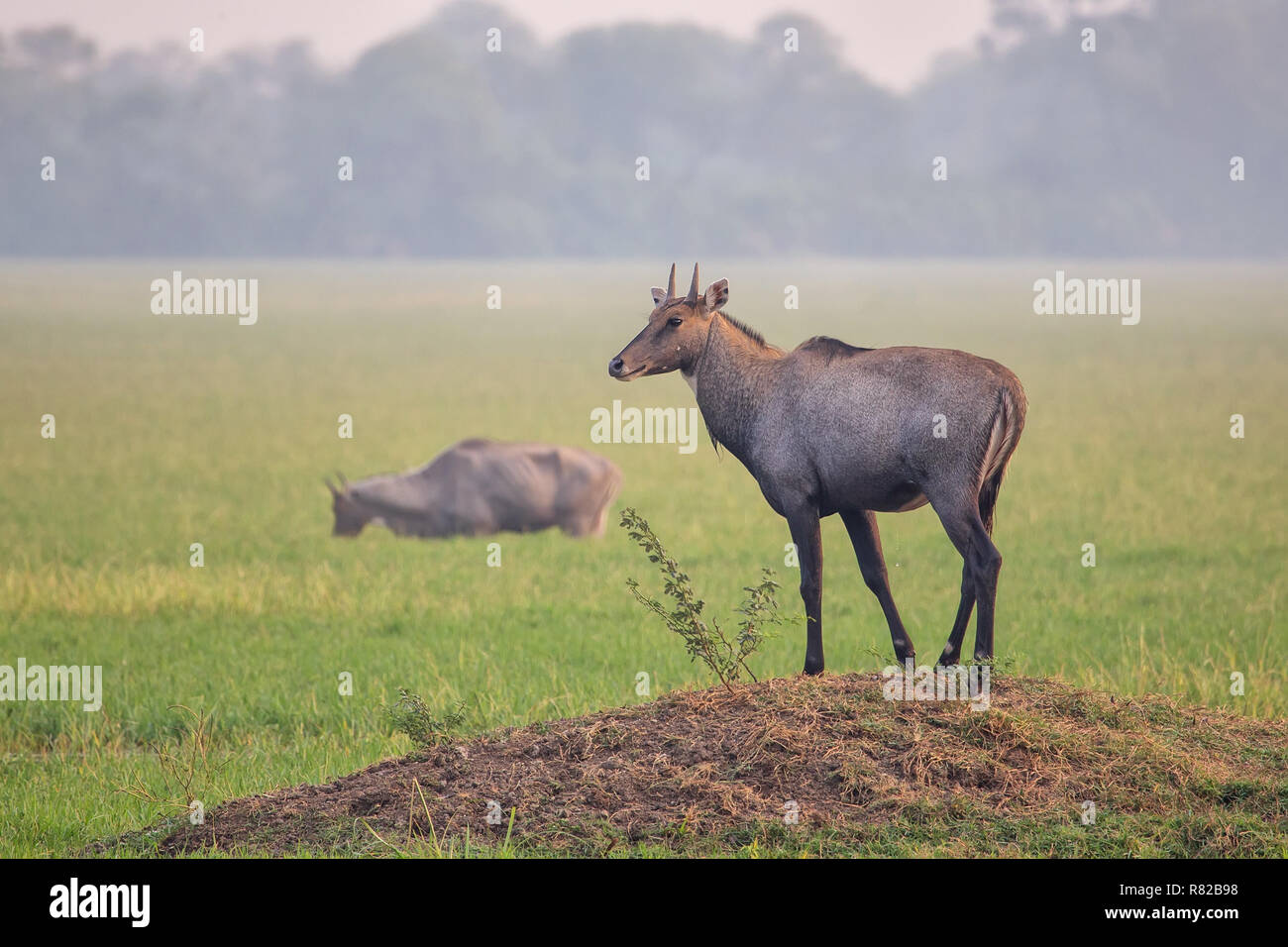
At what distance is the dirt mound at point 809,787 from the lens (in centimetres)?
727

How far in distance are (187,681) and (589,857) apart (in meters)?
6.82

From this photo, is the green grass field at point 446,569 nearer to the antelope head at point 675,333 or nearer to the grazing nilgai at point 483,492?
the grazing nilgai at point 483,492

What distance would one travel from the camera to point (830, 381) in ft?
29.1

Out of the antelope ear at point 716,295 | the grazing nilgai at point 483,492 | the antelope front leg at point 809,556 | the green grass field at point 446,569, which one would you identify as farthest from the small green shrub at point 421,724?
the grazing nilgai at point 483,492

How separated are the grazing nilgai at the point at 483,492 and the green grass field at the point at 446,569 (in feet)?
1.40

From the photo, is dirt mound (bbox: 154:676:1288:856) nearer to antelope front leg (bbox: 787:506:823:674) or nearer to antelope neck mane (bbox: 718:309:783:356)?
antelope front leg (bbox: 787:506:823:674)

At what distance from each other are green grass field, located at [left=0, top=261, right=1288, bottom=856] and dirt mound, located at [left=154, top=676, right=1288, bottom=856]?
1047 mm

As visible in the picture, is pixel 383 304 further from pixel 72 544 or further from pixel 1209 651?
pixel 1209 651

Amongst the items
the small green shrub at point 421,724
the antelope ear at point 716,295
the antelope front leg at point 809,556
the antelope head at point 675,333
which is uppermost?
the antelope ear at point 716,295

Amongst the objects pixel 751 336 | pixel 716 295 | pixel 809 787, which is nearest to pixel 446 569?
pixel 751 336

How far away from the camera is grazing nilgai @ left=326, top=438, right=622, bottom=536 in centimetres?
2045

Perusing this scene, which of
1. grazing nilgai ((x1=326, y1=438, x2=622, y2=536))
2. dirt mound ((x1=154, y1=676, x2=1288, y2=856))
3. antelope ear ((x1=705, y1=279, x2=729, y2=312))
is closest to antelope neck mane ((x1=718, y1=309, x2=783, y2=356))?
antelope ear ((x1=705, y1=279, x2=729, y2=312))

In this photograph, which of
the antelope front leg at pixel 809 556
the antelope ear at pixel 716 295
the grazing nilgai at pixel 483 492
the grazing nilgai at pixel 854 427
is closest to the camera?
the grazing nilgai at pixel 854 427

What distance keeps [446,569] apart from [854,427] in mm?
10314
